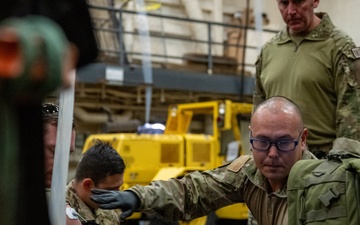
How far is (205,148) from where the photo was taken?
26.5ft

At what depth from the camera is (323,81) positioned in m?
2.60

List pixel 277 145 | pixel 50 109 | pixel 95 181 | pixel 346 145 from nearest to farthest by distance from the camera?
pixel 50 109 → pixel 277 145 → pixel 346 145 → pixel 95 181

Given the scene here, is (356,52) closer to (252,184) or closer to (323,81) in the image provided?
(323,81)

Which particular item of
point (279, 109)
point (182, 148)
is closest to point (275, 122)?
point (279, 109)

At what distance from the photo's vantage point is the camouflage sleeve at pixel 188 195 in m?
2.14

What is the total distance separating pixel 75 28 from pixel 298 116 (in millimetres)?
1300

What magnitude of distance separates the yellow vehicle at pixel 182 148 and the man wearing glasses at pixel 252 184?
4.94m

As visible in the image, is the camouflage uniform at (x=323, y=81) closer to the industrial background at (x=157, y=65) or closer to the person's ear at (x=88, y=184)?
the person's ear at (x=88, y=184)

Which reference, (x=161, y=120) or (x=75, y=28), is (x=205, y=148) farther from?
(x=75, y=28)

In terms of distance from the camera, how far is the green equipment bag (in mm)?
1706

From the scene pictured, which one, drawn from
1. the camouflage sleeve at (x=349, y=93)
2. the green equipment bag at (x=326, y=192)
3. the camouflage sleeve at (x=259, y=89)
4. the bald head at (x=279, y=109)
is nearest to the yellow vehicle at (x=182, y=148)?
the camouflage sleeve at (x=259, y=89)

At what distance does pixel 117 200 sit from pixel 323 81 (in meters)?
1.01

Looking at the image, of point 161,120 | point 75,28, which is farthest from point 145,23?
point 75,28

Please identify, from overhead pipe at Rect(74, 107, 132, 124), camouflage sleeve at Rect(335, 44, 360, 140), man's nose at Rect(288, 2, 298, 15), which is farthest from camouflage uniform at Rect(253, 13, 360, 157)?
overhead pipe at Rect(74, 107, 132, 124)
